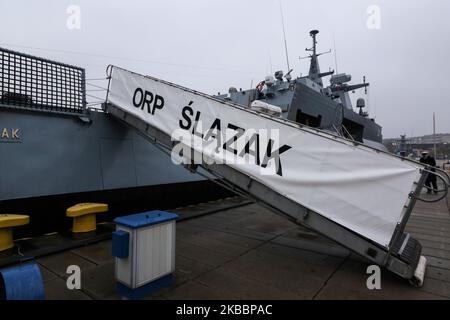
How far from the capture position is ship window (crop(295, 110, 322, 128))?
11.9m

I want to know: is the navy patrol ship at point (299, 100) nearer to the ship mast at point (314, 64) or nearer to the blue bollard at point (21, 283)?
the ship mast at point (314, 64)

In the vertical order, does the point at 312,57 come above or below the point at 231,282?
above

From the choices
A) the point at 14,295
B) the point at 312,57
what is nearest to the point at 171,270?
Result: the point at 14,295

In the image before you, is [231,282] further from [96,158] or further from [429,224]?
[429,224]

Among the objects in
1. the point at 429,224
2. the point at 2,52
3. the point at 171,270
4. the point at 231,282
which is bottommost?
the point at 429,224

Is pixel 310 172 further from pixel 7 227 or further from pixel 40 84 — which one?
pixel 40 84

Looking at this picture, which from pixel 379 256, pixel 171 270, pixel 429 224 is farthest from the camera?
pixel 429 224

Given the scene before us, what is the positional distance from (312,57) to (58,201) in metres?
20.8

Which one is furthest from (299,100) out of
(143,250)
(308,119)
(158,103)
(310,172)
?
(143,250)

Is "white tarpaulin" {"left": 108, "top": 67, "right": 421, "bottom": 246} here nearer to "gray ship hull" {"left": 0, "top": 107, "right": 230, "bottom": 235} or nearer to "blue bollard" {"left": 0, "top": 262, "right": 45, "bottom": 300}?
"gray ship hull" {"left": 0, "top": 107, "right": 230, "bottom": 235}

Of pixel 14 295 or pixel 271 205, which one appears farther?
pixel 271 205

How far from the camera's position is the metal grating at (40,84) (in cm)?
561

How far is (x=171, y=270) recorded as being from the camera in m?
3.56

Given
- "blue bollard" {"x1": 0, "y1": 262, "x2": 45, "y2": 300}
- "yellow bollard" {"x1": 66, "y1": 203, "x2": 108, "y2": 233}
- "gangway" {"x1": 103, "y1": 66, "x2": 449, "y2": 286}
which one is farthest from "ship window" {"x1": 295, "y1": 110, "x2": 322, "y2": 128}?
"blue bollard" {"x1": 0, "y1": 262, "x2": 45, "y2": 300}
